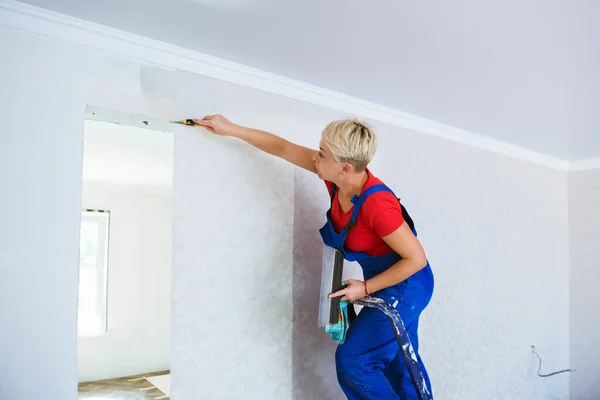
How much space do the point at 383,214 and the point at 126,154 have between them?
3584mm

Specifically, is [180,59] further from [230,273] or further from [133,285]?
[133,285]

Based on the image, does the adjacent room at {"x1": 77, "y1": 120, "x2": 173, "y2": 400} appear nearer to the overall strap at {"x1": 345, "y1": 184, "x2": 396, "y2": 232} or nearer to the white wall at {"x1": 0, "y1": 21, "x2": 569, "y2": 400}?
the white wall at {"x1": 0, "y1": 21, "x2": 569, "y2": 400}

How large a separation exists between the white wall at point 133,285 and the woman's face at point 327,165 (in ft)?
18.2

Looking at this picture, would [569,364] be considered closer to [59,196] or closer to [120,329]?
[59,196]

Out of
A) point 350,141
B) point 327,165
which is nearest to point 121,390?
point 327,165

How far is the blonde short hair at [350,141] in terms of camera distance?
6.25 feet

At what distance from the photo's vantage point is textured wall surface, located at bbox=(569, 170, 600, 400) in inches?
177

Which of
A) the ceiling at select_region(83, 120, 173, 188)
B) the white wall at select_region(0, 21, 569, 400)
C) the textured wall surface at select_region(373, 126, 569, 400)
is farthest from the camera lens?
the ceiling at select_region(83, 120, 173, 188)

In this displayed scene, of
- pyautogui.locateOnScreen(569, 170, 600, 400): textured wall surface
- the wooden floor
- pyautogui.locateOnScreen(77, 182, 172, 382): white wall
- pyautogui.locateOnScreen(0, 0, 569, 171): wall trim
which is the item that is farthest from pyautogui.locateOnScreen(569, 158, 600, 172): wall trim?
pyautogui.locateOnScreen(77, 182, 172, 382): white wall

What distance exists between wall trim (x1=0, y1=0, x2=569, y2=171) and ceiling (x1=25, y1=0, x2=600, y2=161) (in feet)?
0.13

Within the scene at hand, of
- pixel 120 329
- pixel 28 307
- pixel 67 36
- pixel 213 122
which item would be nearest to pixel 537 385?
pixel 213 122

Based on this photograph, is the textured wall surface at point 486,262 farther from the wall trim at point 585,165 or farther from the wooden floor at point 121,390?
the wooden floor at point 121,390

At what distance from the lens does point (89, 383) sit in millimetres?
6691

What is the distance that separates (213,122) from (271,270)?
0.73 metres
